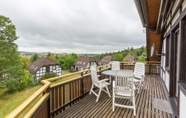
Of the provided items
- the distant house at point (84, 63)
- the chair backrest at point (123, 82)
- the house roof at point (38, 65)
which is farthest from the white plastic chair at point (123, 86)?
the distant house at point (84, 63)

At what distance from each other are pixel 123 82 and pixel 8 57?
12564 millimetres

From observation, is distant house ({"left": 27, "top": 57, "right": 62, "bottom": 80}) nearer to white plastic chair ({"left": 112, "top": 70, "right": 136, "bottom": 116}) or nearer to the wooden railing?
the wooden railing

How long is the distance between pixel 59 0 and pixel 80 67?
814 inches

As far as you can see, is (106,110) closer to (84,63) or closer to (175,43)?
(175,43)

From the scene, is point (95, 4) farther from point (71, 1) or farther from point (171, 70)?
point (171, 70)

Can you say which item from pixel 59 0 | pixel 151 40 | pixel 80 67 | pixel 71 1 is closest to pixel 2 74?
pixel 59 0

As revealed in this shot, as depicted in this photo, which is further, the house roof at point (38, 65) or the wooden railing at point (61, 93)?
the house roof at point (38, 65)

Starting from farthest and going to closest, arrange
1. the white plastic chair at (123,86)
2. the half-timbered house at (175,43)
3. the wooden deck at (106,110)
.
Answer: the white plastic chair at (123,86) → the wooden deck at (106,110) → the half-timbered house at (175,43)

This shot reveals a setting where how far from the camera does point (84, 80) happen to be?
11.9ft

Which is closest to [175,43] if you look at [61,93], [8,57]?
[61,93]

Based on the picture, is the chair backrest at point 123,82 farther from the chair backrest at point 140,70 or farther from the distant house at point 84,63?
the distant house at point 84,63

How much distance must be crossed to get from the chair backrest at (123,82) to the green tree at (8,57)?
39.0 ft

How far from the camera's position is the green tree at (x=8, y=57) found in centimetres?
1080

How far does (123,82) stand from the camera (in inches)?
109
